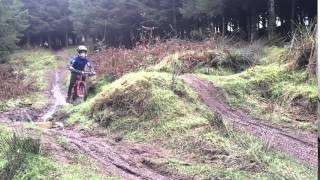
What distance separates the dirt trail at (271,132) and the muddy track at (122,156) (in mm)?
1749

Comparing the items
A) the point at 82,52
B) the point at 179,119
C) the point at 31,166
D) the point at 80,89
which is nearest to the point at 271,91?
the point at 179,119

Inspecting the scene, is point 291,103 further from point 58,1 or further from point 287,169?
point 58,1

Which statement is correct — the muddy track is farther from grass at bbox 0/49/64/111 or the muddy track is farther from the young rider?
grass at bbox 0/49/64/111

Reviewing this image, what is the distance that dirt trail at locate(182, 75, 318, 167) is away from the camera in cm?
753

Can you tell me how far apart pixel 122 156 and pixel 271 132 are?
2.75 metres

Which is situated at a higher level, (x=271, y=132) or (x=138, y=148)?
(x=271, y=132)

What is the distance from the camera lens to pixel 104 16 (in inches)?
1656

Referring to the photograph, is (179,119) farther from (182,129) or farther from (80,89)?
(80,89)

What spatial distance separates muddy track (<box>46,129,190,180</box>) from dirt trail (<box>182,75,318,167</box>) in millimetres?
1749

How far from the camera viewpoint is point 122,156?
7.72 m

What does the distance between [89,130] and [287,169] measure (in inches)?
189

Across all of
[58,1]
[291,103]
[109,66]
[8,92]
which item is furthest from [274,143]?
[58,1]

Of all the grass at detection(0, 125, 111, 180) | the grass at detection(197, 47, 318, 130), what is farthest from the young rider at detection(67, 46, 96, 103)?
the grass at detection(0, 125, 111, 180)

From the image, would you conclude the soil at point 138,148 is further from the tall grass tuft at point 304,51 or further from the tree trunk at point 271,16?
the tree trunk at point 271,16
